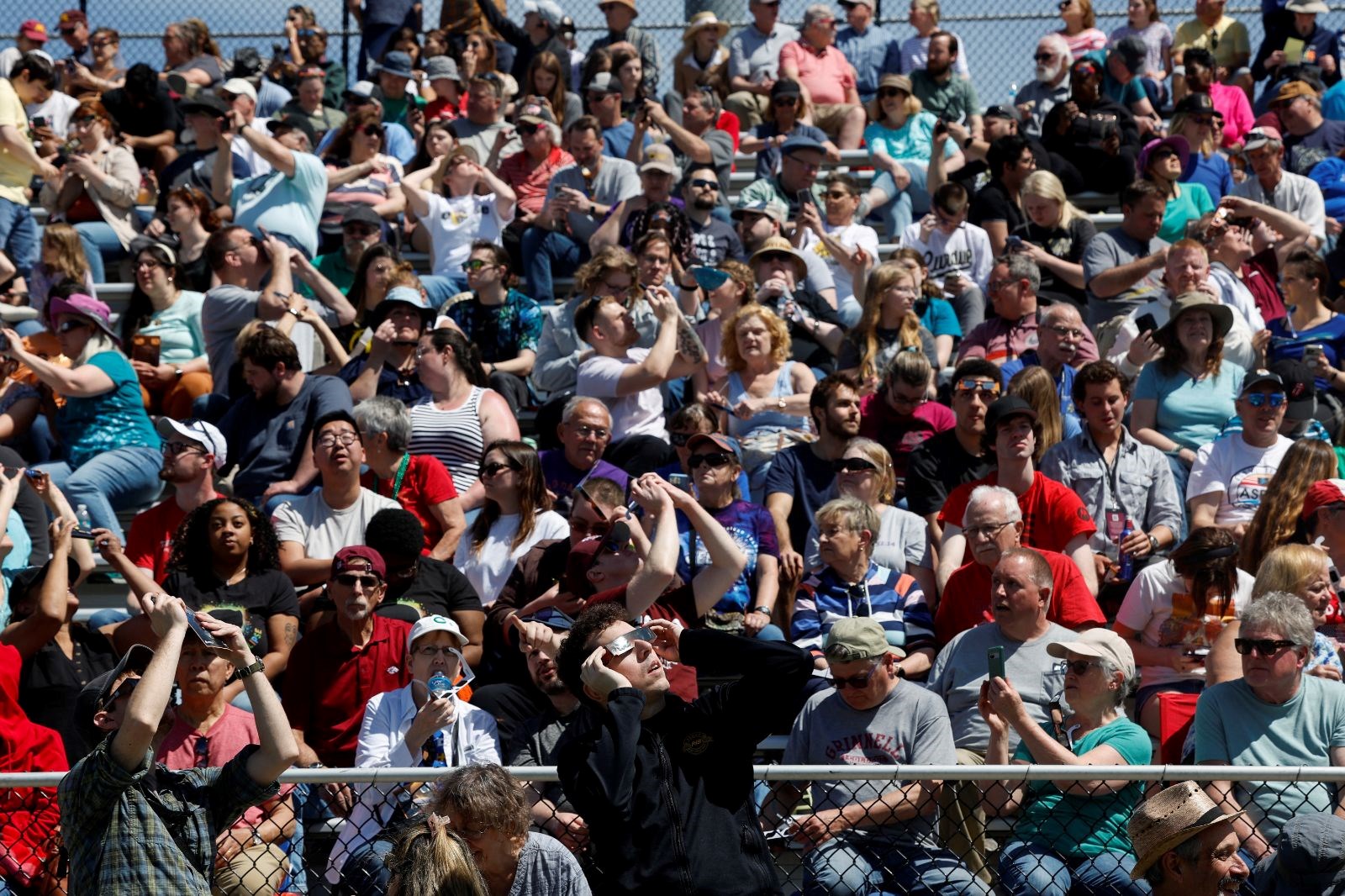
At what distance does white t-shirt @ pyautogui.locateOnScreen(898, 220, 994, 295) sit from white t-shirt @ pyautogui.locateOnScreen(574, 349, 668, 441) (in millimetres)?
2410

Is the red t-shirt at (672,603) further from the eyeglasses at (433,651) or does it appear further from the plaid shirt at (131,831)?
the plaid shirt at (131,831)

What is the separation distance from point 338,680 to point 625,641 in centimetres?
227

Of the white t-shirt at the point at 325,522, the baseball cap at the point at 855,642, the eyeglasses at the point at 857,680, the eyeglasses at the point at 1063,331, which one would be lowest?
the white t-shirt at the point at 325,522

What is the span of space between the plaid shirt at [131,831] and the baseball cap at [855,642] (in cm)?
184

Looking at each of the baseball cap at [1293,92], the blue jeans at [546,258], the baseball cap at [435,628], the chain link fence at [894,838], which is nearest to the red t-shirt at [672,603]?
the baseball cap at [435,628]

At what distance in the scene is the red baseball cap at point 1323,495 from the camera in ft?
22.4

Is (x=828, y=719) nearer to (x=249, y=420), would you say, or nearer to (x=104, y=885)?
(x=104, y=885)

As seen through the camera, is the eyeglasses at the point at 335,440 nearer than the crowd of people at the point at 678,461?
No

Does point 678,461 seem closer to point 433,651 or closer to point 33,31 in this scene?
point 433,651

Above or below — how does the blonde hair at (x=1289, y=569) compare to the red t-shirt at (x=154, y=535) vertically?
above

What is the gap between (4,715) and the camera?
5848 millimetres

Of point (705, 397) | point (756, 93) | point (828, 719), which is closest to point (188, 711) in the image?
point (828, 719)

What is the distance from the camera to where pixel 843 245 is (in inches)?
393

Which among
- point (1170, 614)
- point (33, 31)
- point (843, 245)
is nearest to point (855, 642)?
point (1170, 614)
